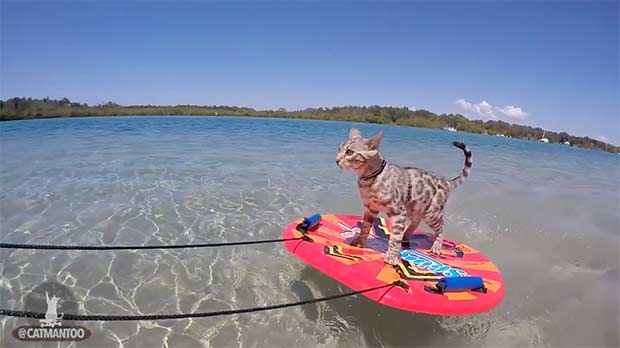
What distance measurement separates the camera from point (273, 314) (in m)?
4.37

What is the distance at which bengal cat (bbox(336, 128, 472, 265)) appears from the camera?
4.14m

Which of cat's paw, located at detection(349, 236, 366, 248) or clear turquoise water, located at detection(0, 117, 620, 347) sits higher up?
cat's paw, located at detection(349, 236, 366, 248)

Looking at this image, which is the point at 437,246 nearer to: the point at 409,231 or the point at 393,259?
the point at 409,231

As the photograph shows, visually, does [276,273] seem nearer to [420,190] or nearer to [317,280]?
[317,280]

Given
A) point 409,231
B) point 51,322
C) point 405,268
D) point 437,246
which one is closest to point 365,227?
point 405,268

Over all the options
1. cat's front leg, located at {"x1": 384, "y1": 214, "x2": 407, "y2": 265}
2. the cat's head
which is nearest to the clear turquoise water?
cat's front leg, located at {"x1": 384, "y1": 214, "x2": 407, "y2": 265}

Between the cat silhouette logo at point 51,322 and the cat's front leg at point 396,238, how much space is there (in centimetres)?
375

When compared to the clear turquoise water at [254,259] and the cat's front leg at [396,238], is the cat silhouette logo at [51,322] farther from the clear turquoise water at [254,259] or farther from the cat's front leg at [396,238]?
the cat's front leg at [396,238]

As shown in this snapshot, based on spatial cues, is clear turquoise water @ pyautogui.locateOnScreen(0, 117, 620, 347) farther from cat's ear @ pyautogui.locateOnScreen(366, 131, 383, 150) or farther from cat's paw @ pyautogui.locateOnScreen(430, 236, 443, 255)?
cat's ear @ pyautogui.locateOnScreen(366, 131, 383, 150)

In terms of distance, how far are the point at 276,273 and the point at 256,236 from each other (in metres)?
1.53

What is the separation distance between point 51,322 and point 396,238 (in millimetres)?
4295

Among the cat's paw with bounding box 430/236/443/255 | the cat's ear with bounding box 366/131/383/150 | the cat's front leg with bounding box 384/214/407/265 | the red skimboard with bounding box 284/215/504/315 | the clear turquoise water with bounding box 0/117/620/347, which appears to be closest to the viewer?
the red skimboard with bounding box 284/215/504/315

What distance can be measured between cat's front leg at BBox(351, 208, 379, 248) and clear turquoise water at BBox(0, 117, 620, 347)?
0.81 meters

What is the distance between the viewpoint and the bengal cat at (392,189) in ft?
13.6
